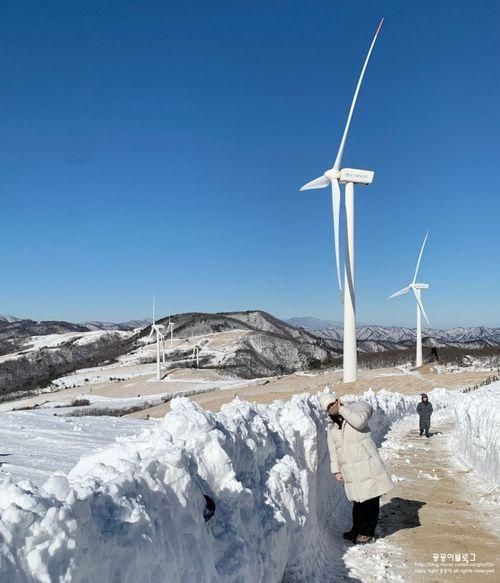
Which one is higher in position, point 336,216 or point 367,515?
point 336,216

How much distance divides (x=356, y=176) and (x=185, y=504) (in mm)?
29557

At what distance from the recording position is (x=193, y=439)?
5270mm

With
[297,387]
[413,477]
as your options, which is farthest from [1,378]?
[413,477]

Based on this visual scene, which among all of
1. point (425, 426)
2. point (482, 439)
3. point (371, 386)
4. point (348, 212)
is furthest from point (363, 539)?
point (371, 386)

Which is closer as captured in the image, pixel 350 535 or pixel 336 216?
pixel 350 535

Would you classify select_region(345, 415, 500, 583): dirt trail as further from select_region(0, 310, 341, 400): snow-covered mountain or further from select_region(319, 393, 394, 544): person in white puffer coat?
select_region(0, 310, 341, 400): snow-covered mountain

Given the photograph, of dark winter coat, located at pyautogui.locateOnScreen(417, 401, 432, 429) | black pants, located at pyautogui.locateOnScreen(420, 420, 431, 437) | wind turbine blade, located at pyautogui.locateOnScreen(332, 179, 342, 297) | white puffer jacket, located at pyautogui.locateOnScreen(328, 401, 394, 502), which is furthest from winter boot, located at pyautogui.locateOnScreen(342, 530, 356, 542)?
wind turbine blade, located at pyautogui.locateOnScreen(332, 179, 342, 297)

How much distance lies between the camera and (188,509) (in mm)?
4340

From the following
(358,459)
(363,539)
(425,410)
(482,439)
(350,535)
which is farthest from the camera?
(425,410)

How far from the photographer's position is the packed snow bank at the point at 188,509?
2969 millimetres

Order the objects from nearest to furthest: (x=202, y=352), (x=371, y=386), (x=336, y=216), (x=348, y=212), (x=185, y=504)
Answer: (x=185, y=504)
(x=336, y=216)
(x=348, y=212)
(x=371, y=386)
(x=202, y=352)

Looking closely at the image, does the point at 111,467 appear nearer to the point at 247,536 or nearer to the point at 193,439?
the point at 193,439

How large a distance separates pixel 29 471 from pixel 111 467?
3146 mm

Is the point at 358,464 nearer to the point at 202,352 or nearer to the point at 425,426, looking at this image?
the point at 425,426
